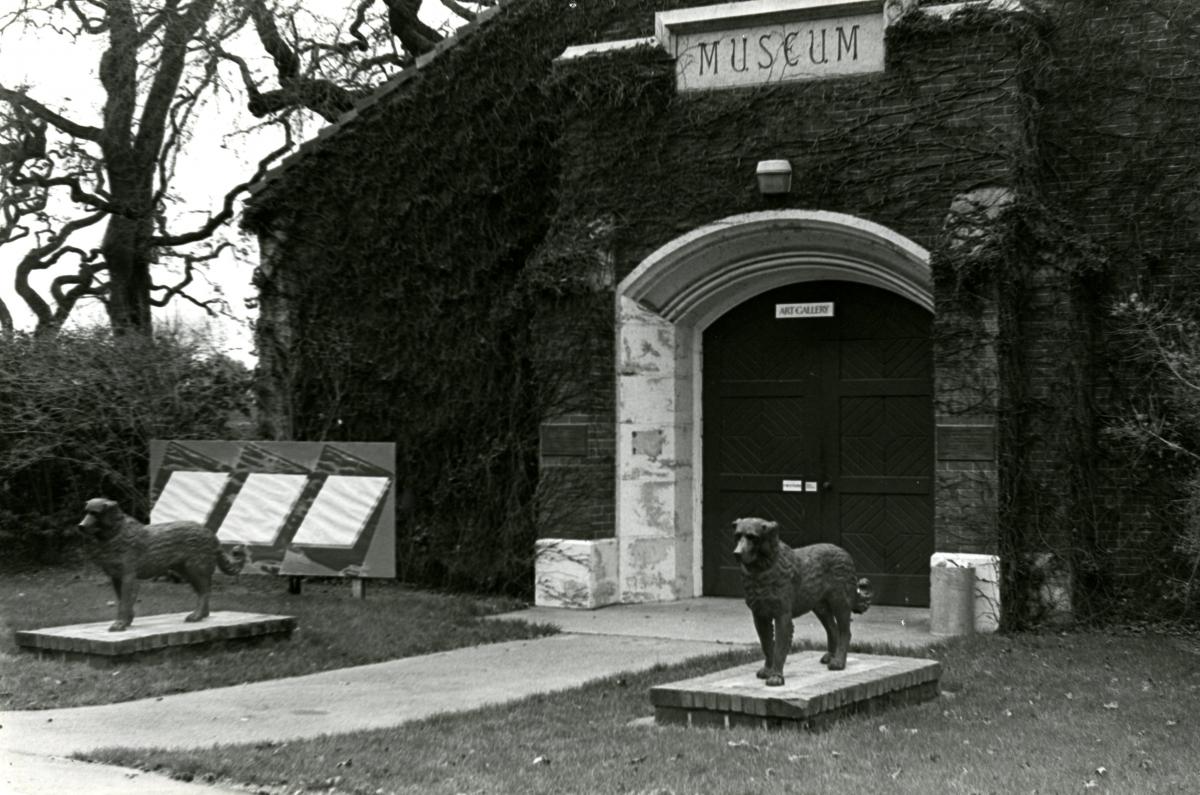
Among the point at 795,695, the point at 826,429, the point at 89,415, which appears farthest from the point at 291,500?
the point at 795,695

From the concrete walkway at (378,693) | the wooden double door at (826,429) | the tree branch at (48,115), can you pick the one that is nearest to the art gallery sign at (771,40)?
the wooden double door at (826,429)

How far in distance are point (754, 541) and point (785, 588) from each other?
0.34 meters

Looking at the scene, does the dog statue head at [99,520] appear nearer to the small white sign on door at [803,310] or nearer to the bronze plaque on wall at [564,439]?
the bronze plaque on wall at [564,439]

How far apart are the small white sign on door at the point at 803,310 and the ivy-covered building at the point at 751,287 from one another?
0.10 ft

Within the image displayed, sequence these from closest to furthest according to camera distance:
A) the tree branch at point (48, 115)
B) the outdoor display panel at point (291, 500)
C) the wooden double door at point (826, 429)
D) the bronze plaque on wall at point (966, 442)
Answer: the bronze plaque on wall at point (966, 442) → the outdoor display panel at point (291, 500) → the wooden double door at point (826, 429) → the tree branch at point (48, 115)

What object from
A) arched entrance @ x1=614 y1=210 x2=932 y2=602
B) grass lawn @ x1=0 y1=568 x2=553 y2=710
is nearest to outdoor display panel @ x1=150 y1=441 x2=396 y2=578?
grass lawn @ x1=0 y1=568 x2=553 y2=710

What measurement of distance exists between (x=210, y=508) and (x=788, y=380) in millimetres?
5402

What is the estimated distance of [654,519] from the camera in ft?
46.2

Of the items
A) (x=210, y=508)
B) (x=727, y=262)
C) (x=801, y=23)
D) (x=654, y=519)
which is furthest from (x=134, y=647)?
(x=801, y=23)

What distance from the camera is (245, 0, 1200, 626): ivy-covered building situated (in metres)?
12.3

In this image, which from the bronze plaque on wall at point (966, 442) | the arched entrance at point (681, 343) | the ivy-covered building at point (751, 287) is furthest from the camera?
the arched entrance at point (681, 343)

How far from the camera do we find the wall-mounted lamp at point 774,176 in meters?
12.9

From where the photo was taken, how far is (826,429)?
14.0 meters

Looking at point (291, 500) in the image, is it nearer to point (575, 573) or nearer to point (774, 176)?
point (575, 573)
